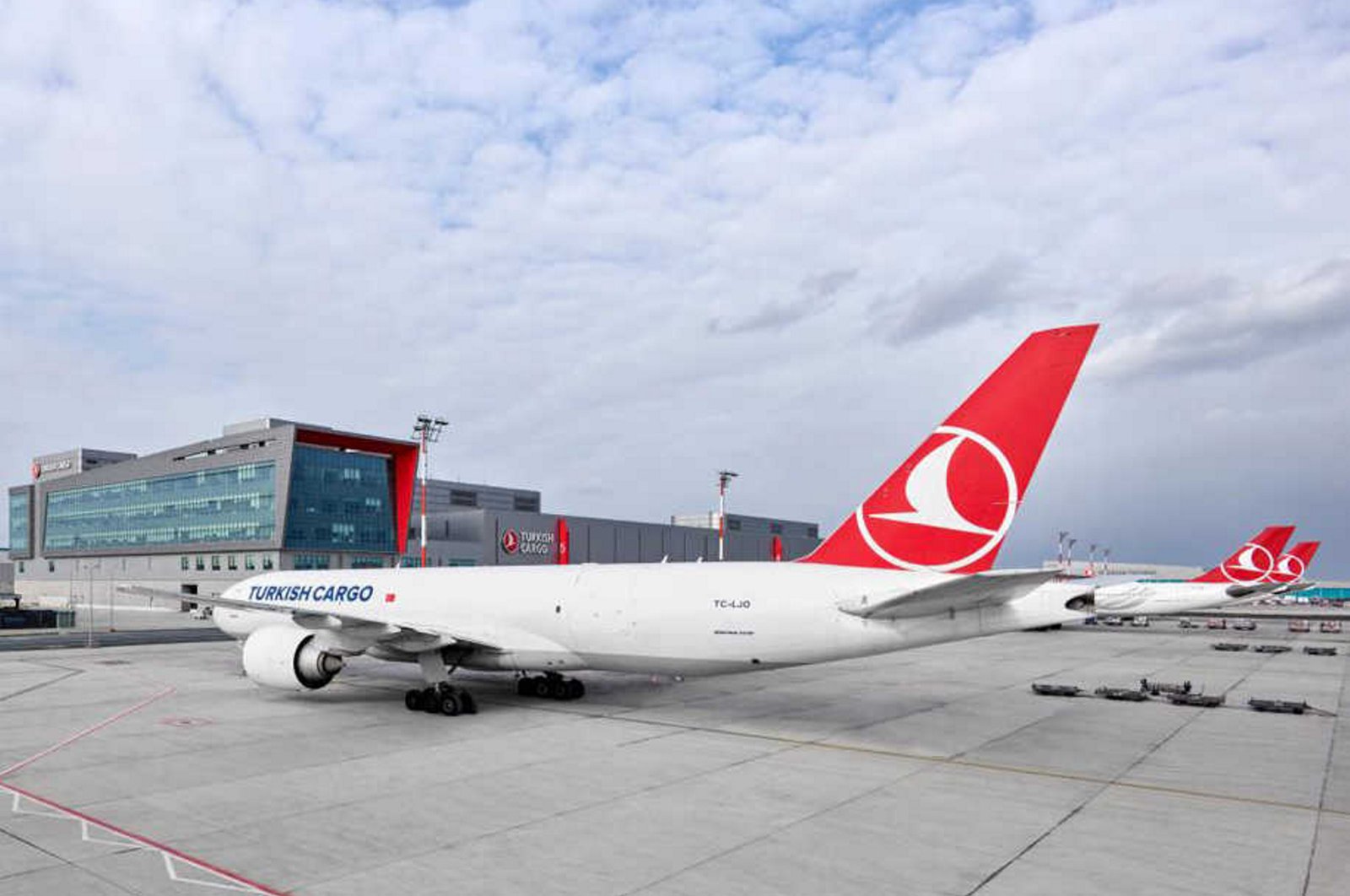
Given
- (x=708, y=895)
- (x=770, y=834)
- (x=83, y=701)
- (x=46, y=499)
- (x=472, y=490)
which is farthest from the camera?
(x=472, y=490)

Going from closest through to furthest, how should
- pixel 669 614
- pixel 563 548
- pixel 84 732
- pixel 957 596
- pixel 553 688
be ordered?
1. pixel 957 596
2. pixel 84 732
3. pixel 669 614
4. pixel 553 688
5. pixel 563 548

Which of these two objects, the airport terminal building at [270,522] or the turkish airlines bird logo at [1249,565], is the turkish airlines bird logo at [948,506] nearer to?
the turkish airlines bird logo at [1249,565]

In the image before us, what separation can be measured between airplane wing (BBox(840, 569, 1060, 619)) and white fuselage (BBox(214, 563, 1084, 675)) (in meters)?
0.20

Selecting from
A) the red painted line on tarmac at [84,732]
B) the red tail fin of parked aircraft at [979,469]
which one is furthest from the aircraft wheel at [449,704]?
the red tail fin of parked aircraft at [979,469]

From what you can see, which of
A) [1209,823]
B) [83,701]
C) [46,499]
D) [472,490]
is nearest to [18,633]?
[83,701]

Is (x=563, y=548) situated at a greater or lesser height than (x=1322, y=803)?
greater

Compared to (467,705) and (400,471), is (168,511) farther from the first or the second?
(467,705)

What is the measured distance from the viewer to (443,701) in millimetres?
19734

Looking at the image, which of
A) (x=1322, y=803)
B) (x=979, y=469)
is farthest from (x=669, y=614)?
(x=1322, y=803)

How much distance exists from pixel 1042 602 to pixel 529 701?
1272 cm

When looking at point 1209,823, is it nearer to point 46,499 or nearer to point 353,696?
point 353,696

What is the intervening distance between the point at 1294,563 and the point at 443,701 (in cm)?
5965

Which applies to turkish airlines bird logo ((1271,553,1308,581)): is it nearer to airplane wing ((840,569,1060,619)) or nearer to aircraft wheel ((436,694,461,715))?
airplane wing ((840,569,1060,619))

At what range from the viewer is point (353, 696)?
2253 centimetres
